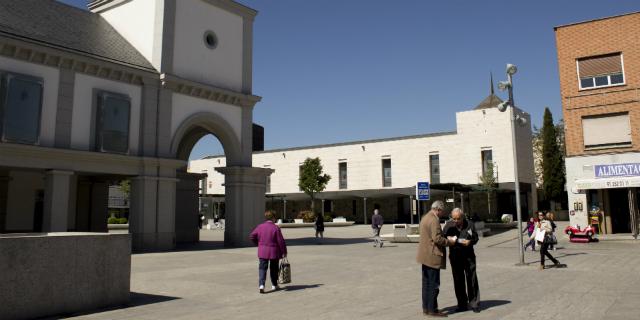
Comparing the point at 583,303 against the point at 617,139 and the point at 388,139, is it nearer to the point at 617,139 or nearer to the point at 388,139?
the point at 617,139

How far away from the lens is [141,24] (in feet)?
75.6

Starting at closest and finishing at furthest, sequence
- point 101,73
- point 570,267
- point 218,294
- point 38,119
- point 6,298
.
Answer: point 6,298 < point 218,294 < point 570,267 < point 38,119 < point 101,73

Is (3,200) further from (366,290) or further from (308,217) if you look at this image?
(308,217)

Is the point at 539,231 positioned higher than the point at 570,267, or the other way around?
the point at 539,231

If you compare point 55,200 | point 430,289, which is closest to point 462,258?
point 430,289

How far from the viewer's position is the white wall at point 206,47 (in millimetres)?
22877

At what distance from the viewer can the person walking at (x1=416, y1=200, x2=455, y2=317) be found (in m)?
7.67

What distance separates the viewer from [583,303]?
8391mm

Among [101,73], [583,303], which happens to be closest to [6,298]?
[583,303]

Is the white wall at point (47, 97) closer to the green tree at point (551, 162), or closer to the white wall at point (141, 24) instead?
the white wall at point (141, 24)

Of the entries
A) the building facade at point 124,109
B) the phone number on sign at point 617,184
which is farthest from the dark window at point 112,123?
the phone number on sign at point 617,184

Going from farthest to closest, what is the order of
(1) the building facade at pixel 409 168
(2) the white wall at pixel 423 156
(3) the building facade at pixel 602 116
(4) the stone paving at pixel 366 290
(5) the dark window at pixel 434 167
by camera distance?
1. (5) the dark window at pixel 434 167
2. (1) the building facade at pixel 409 168
3. (2) the white wall at pixel 423 156
4. (3) the building facade at pixel 602 116
5. (4) the stone paving at pixel 366 290

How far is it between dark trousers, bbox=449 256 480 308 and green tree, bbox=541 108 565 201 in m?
49.8

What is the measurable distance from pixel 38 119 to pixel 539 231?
653 inches
